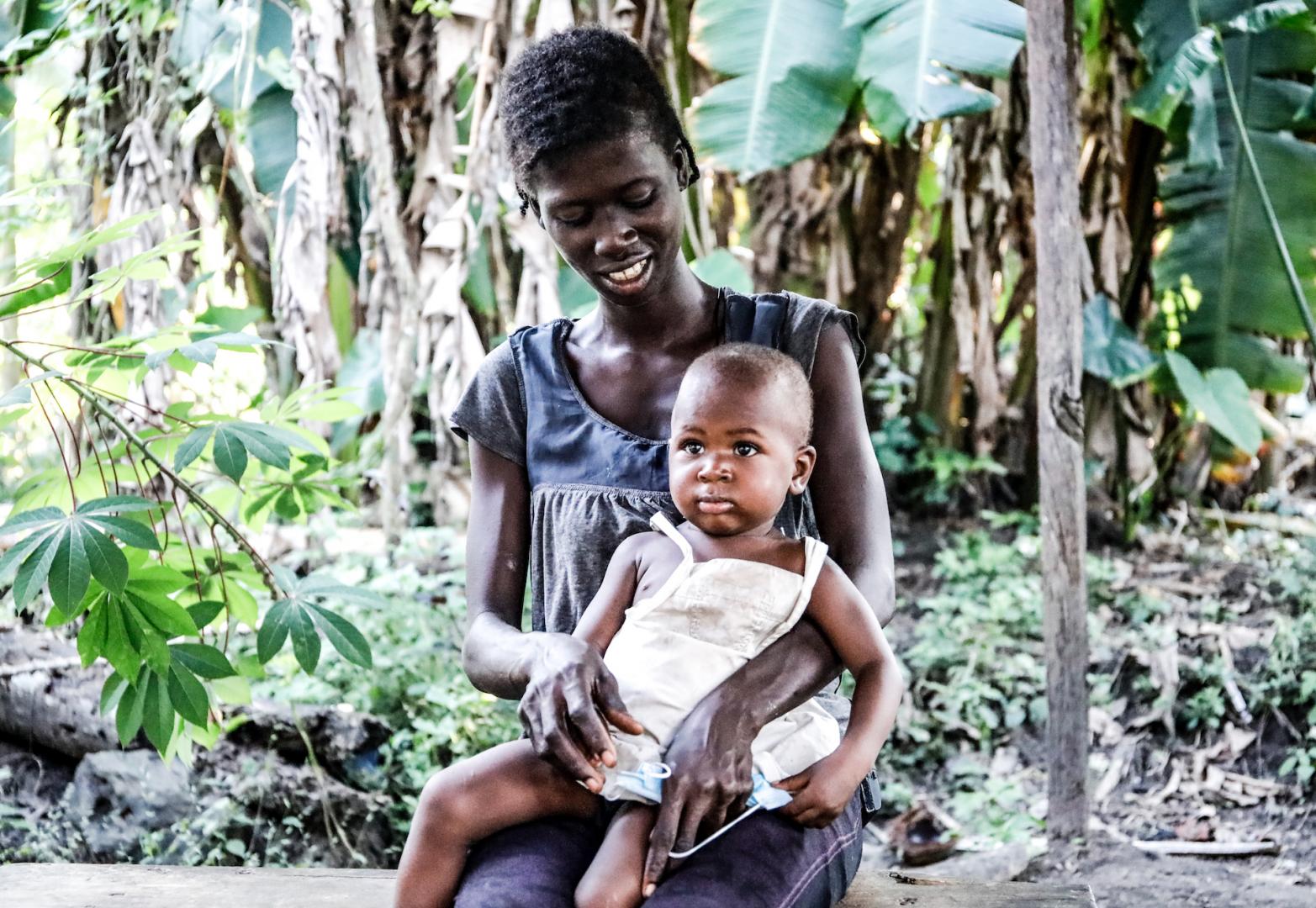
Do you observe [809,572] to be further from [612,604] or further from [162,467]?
[162,467]

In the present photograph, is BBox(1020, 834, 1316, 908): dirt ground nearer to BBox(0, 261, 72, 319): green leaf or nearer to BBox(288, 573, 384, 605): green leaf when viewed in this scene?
BBox(288, 573, 384, 605): green leaf

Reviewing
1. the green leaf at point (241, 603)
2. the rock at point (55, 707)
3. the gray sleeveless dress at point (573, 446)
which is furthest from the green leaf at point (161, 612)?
the rock at point (55, 707)

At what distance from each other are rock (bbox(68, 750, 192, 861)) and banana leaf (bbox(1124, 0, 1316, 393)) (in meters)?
3.46

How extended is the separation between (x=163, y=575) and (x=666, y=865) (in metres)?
0.98

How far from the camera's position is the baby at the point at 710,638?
63.9 inches

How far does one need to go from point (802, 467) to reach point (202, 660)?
1033 mm

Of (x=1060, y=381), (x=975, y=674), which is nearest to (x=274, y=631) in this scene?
(x=1060, y=381)

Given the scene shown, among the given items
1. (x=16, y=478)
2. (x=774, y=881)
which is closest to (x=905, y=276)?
(x=16, y=478)

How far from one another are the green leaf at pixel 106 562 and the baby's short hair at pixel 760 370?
2.90 feet

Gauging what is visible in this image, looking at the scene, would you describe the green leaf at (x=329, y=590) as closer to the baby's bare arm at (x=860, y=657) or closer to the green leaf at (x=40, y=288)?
the green leaf at (x=40, y=288)

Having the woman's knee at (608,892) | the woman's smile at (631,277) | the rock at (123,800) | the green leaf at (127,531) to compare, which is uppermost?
the woman's smile at (631,277)

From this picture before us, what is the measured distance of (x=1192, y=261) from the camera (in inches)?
194

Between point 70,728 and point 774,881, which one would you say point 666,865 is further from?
point 70,728

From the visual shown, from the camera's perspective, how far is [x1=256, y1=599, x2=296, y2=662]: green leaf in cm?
216
